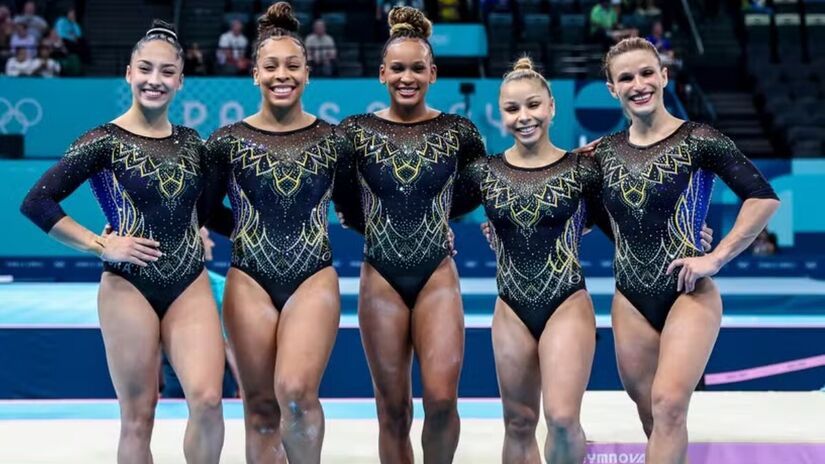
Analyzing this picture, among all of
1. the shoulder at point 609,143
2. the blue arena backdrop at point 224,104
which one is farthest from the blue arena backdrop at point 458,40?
the shoulder at point 609,143

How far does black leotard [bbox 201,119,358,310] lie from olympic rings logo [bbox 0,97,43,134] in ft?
26.1

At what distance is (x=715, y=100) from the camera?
13461 mm

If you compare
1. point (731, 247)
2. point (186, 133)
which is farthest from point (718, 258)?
point (186, 133)

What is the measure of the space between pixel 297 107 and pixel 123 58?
890cm

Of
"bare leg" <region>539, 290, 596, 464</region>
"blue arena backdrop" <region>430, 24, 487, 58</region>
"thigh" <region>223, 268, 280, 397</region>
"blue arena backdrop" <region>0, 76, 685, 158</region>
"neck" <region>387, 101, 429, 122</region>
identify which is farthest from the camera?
"blue arena backdrop" <region>430, 24, 487, 58</region>

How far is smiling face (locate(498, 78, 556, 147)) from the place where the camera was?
149 inches

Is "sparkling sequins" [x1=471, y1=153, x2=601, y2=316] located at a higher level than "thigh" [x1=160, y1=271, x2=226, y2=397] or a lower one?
higher

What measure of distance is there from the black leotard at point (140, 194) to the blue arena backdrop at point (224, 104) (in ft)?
23.7

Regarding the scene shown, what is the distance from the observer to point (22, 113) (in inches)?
431

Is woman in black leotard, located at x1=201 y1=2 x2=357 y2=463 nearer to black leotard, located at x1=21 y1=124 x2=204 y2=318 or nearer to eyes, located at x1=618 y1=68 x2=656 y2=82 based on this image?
black leotard, located at x1=21 y1=124 x2=204 y2=318

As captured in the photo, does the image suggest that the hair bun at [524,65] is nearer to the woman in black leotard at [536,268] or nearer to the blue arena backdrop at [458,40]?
the woman in black leotard at [536,268]

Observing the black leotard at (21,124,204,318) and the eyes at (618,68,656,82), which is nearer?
the black leotard at (21,124,204,318)

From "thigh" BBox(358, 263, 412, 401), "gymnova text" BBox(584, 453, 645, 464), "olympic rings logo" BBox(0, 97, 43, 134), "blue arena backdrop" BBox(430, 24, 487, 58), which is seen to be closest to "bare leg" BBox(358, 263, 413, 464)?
"thigh" BBox(358, 263, 412, 401)

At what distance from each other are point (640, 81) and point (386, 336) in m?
1.34
